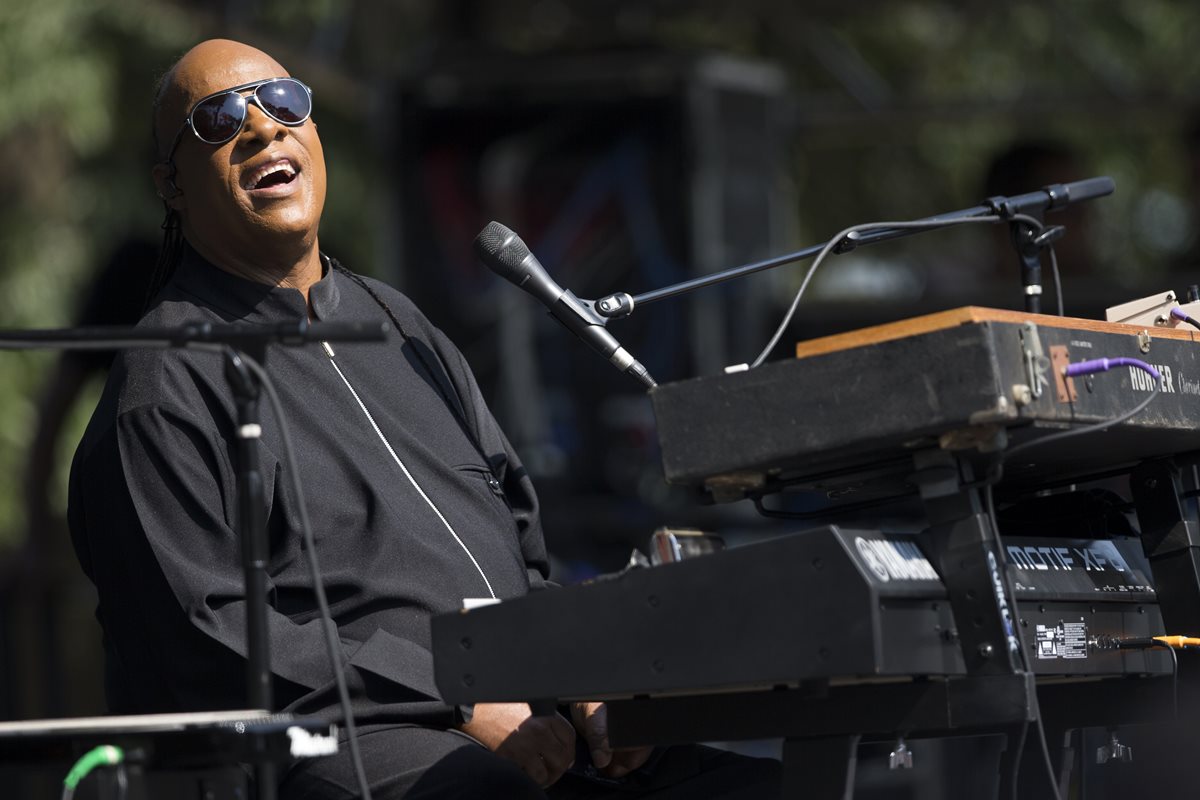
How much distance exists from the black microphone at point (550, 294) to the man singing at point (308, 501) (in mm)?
494

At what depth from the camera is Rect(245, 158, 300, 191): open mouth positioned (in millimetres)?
3432

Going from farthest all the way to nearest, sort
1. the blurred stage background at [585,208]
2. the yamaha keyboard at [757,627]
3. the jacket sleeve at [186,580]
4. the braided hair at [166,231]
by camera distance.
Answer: the blurred stage background at [585,208]
the braided hair at [166,231]
the jacket sleeve at [186,580]
the yamaha keyboard at [757,627]

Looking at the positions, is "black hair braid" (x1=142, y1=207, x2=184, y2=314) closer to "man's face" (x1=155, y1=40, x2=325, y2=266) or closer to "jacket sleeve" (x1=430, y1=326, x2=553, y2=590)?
"man's face" (x1=155, y1=40, x2=325, y2=266)

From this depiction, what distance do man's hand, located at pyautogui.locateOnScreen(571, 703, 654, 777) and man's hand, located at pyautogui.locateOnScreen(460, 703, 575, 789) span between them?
0.40 ft

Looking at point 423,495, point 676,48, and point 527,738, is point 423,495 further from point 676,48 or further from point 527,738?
point 676,48

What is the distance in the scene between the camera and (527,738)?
303 cm

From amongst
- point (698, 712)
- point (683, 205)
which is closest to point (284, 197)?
point (698, 712)

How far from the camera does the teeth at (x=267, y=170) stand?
3.43 meters

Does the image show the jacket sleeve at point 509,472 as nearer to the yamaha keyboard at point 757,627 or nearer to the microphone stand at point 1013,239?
the microphone stand at point 1013,239

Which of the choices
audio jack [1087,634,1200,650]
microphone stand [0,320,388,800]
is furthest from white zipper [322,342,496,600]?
audio jack [1087,634,1200,650]

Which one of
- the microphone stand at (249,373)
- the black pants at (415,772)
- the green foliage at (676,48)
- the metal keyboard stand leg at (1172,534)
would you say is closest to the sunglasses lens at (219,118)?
the microphone stand at (249,373)

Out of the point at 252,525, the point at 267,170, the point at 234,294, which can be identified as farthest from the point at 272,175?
the point at 252,525

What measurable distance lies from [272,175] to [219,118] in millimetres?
153

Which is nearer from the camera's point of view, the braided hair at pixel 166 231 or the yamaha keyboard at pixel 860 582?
the yamaha keyboard at pixel 860 582
